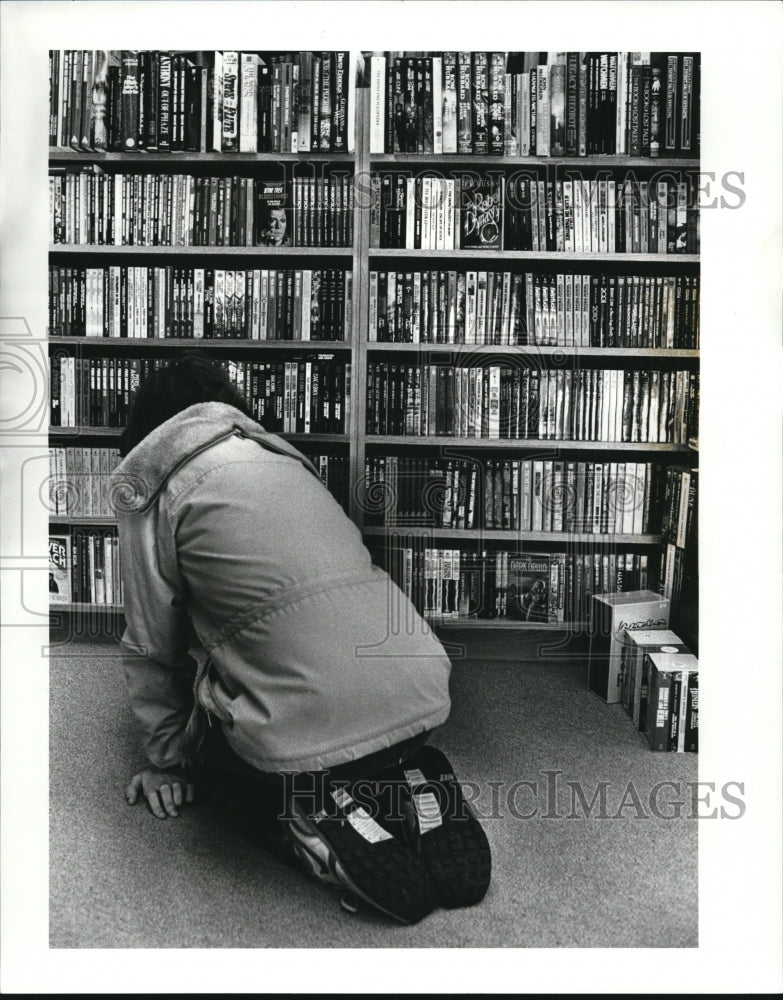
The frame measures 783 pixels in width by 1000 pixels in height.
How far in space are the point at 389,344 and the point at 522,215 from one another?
0.39 m

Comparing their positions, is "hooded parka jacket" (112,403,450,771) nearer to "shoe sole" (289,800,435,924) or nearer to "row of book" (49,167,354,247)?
"shoe sole" (289,800,435,924)

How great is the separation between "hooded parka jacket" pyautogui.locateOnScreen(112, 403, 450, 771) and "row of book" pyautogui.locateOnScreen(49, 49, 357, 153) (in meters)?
0.72

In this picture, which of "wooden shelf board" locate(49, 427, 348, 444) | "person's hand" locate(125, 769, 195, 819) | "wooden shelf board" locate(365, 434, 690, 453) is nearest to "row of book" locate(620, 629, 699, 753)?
"wooden shelf board" locate(365, 434, 690, 453)

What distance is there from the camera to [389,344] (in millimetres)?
1596

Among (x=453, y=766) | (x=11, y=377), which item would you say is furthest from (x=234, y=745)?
(x=11, y=377)

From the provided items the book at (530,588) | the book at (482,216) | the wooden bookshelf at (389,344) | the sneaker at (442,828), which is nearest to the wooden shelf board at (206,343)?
the wooden bookshelf at (389,344)

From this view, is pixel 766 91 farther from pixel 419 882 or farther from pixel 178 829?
pixel 178 829

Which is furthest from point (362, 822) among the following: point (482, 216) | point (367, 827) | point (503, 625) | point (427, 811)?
point (482, 216)

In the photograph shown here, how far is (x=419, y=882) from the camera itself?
1.04 m

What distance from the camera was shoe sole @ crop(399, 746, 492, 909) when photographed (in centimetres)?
107

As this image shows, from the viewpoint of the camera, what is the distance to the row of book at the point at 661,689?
4.71ft

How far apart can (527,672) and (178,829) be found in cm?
74

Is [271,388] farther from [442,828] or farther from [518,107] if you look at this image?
[442,828]

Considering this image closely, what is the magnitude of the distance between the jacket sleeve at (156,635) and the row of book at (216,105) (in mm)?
852
